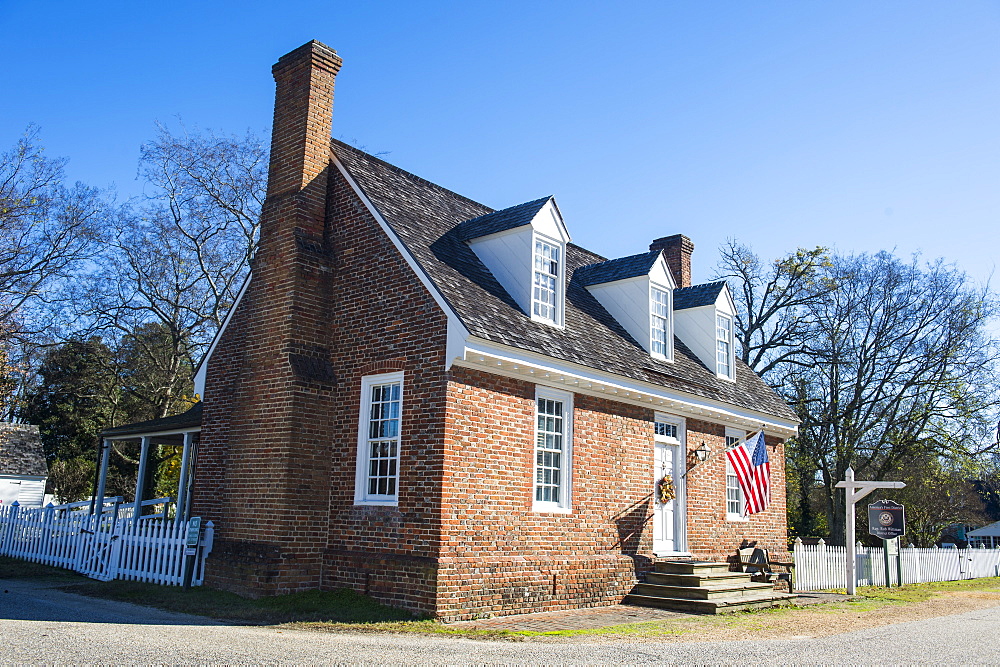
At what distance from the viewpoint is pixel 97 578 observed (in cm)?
1505

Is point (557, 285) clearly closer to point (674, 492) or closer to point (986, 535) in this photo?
point (674, 492)

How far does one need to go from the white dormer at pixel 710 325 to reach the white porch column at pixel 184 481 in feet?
41.0

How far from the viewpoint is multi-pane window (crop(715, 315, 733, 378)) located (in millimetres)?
20656

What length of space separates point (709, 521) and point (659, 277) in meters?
5.79

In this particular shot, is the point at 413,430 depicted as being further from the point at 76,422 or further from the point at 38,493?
the point at 76,422

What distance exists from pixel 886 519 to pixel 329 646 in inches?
741

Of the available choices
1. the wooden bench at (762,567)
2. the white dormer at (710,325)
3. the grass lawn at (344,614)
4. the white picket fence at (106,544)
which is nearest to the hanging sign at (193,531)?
the white picket fence at (106,544)

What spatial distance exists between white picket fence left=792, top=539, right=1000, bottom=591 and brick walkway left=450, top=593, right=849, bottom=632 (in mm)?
7976

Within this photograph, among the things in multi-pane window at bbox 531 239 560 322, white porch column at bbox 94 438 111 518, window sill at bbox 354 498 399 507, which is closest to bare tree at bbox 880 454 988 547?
multi-pane window at bbox 531 239 560 322

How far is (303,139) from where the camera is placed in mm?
14508

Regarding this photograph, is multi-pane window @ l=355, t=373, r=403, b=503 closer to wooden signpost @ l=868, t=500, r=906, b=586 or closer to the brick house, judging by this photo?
the brick house

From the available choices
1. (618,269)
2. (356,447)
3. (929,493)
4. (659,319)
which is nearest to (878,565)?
(659,319)

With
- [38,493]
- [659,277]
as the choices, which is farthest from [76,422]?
[659,277]

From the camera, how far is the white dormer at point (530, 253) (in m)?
14.5
